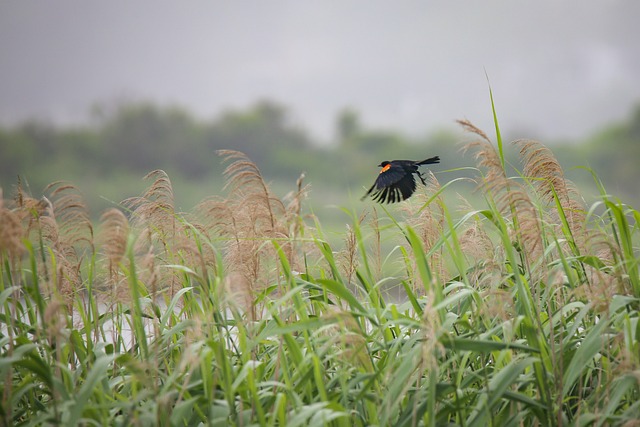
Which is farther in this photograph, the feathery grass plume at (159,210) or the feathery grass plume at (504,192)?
the feathery grass plume at (159,210)

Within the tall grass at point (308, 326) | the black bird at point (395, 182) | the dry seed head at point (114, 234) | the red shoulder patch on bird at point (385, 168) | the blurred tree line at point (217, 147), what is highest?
the blurred tree line at point (217, 147)

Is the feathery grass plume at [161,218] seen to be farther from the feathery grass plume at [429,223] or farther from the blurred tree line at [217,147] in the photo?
the blurred tree line at [217,147]

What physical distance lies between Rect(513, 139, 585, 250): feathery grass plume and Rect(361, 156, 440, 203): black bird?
0.35 m

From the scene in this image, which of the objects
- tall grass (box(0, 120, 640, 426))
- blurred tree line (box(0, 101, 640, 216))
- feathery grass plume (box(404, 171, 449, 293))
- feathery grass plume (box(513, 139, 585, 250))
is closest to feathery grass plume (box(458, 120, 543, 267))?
tall grass (box(0, 120, 640, 426))

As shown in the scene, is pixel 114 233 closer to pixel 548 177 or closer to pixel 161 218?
pixel 161 218

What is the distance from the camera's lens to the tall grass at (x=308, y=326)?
168 centimetres

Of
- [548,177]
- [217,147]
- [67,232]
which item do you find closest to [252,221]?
[67,232]

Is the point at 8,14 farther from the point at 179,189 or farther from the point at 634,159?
the point at 634,159

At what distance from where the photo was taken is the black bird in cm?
248

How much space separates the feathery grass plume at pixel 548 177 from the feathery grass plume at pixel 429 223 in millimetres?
312

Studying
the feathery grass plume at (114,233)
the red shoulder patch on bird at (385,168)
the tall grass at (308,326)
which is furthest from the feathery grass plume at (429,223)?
the feathery grass plume at (114,233)

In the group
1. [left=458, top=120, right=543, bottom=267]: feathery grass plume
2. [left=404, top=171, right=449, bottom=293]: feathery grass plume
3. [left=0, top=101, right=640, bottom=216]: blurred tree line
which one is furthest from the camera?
[left=0, top=101, right=640, bottom=216]: blurred tree line

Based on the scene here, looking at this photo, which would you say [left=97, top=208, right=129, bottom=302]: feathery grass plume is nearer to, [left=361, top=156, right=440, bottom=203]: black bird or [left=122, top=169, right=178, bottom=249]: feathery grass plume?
[left=122, top=169, right=178, bottom=249]: feathery grass plume

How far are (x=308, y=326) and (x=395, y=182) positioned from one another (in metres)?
0.91
